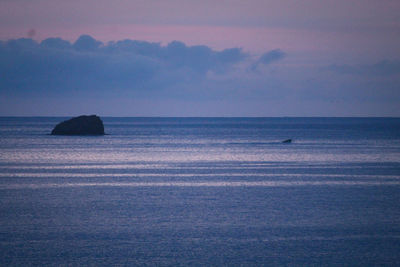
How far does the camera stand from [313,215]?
24.2m

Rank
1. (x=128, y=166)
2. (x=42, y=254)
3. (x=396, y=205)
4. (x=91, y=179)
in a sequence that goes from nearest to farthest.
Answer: (x=42, y=254)
(x=396, y=205)
(x=91, y=179)
(x=128, y=166)

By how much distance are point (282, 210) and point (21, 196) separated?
1350 centimetres

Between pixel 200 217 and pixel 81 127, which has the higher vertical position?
pixel 81 127

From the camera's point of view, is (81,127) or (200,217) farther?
(81,127)

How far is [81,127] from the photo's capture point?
364ft

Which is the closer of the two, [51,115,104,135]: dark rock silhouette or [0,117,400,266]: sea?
[0,117,400,266]: sea

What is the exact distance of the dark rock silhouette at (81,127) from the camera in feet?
365

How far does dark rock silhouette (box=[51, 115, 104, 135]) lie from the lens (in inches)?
4375

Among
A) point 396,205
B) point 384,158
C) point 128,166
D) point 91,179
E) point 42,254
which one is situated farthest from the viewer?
point 384,158

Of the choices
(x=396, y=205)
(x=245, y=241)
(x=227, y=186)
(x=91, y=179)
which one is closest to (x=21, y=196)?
(x=91, y=179)

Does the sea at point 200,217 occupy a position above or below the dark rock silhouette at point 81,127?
below

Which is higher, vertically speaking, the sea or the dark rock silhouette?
the dark rock silhouette

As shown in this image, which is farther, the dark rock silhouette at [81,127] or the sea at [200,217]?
the dark rock silhouette at [81,127]

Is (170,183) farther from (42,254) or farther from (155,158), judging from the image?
(155,158)
